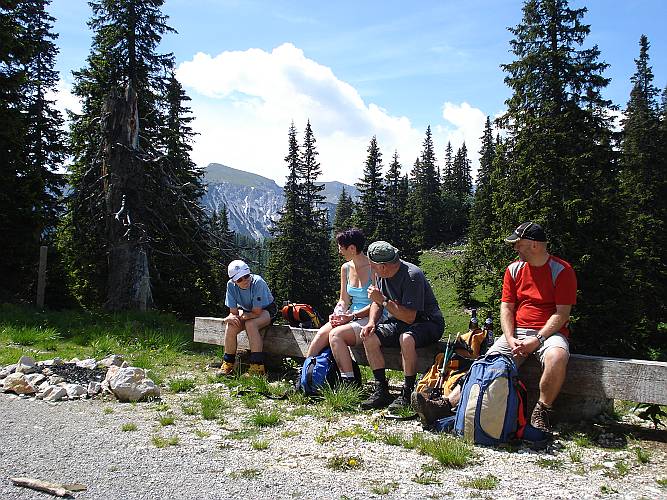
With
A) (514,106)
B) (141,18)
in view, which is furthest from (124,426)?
(514,106)

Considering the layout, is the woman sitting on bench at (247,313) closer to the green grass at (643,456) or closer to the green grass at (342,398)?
the green grass at (342,398)

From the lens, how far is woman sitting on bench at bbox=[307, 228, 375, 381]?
6055 mm

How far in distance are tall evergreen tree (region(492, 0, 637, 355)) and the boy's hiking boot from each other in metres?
20.2

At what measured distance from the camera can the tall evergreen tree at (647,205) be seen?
3141 centimetres

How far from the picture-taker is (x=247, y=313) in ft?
23.7

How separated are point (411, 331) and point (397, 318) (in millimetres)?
216

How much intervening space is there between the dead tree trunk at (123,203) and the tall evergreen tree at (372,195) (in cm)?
3768

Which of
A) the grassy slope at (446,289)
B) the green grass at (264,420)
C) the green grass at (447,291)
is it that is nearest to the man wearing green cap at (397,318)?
the green grass at (264,420)

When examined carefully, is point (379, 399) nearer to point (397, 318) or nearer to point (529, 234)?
point (397, 318)

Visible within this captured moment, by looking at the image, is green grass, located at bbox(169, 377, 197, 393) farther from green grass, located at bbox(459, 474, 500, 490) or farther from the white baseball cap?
green grass, located at bbox(459, 474, 500, 490)

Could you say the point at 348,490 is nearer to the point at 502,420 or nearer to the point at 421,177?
the point at 502,420

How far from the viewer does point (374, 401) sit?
18.3ft

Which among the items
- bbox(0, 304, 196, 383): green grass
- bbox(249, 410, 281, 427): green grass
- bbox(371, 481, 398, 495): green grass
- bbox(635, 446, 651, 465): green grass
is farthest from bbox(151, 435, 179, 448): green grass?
bbox(635, 446, 651, 465): green grass

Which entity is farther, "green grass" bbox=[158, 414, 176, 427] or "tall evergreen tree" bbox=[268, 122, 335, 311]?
"tall evergreen tree" bbox=[268, 122, 335, 311]
